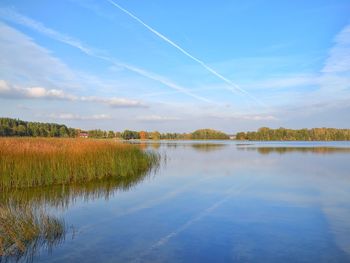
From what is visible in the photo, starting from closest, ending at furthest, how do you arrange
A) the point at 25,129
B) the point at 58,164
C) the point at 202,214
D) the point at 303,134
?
the point at 202,214
the point at 58,164
the point at 25,129
the point at 303,134

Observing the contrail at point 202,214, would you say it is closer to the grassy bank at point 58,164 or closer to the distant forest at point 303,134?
the grassy bank at point 58,164

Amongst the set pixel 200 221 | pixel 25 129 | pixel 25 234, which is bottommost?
pixel 200 221

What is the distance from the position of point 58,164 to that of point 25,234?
554cm

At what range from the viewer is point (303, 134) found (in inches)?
3172

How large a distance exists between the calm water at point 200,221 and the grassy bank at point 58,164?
77cm

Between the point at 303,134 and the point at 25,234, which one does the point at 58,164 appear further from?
the point at 303,134

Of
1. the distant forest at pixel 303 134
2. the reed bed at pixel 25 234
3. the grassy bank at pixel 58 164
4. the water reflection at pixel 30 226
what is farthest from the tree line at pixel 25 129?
the distant forest at pixel 303 134

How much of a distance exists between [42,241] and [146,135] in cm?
9252

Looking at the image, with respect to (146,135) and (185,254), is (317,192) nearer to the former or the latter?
(185,254)

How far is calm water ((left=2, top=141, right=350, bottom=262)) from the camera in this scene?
4094 millimetres

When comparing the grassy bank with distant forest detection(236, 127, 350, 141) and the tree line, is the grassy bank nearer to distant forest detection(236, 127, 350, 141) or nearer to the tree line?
the tree line

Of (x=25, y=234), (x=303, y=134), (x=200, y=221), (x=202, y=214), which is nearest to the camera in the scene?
(x=25, y=234)

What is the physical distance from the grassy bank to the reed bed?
4140 mm

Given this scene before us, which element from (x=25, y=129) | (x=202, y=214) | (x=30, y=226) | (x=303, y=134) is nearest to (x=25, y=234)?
(x=30, y=226)
